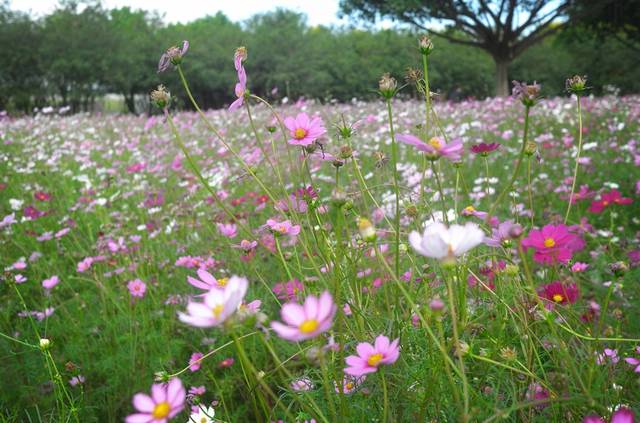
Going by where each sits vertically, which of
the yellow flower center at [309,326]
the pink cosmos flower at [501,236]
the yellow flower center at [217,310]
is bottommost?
the pink cosmos flower at [501,236]

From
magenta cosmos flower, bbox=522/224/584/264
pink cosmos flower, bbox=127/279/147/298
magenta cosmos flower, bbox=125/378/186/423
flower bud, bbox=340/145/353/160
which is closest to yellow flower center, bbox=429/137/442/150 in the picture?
flower bud, bbox=340/145/353/160

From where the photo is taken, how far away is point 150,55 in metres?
18.2

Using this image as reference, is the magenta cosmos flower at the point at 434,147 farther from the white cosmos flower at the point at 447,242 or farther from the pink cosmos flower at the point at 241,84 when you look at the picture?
the pink cosmos flower at the point at 241,84

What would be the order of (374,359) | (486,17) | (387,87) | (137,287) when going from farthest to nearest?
1. (486,17)
2. (137,287)
3. (387,87)
4. (374,359)

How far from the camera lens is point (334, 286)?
79cm

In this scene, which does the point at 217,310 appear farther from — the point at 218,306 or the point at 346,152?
the point at 346,152

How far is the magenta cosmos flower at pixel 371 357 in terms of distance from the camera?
0.58 m

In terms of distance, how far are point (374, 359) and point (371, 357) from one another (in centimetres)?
1

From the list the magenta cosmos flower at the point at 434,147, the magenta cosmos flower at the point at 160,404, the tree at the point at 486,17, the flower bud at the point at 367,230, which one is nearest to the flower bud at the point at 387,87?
the magenta cosmos flower at the point at 434,147

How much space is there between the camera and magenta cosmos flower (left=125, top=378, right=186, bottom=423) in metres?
0.51

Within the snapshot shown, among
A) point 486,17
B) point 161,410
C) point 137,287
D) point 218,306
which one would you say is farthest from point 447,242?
point 486,17

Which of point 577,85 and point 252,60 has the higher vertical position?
point 252,60

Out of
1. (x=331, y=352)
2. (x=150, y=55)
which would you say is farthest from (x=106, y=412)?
(x=150, y=55)

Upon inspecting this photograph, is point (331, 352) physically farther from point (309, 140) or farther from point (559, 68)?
point (559, 68)
